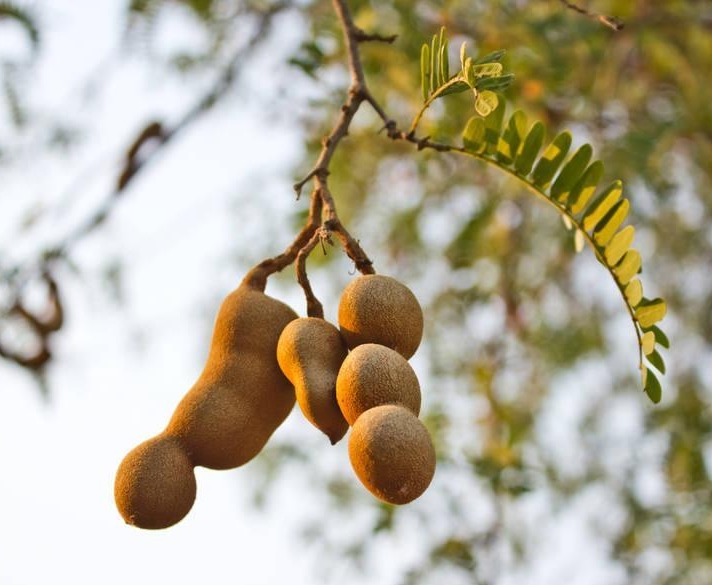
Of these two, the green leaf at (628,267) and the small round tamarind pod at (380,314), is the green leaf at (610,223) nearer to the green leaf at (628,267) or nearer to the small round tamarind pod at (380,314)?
the green leaf at (628,267)

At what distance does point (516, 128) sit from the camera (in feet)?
3.51

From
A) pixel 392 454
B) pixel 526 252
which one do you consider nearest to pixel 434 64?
pixel 392 454

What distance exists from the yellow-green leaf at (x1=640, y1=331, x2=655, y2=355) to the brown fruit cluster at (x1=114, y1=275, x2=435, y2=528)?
238mm

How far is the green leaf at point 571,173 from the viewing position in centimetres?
103

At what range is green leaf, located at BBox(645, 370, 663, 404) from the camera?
901 millimetres

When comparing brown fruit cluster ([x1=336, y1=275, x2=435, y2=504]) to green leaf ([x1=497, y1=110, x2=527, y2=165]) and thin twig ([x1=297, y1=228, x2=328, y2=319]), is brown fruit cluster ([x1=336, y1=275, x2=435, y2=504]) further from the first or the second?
green leaf ([x1=497, y1=110, x2=527, y2=165])

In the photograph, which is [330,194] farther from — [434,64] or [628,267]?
[628,267]

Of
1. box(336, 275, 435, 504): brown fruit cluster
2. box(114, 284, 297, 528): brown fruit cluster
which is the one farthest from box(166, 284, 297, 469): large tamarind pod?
box(336, 275, 435, 504): brown fruit cluster

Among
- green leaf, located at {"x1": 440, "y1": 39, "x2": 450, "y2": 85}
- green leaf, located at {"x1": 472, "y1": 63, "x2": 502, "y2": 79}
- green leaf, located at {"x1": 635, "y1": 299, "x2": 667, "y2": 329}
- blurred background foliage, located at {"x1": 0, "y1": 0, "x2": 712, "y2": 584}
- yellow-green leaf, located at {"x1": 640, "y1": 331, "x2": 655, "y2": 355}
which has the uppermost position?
green leaf, located at {"x1": 472, "y1": 63, "x2": 502, "y2": 79}

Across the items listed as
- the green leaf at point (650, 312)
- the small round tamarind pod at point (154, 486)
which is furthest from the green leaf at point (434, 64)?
the small round tamarind pod at point (154, 486)

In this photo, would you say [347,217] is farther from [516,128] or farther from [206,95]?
[516,128]

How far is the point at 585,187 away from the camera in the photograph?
3.43ft

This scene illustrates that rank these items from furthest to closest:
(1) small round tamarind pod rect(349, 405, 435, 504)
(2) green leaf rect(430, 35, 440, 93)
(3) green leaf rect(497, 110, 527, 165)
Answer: (3) green leaf rect(497, 110, 527, 165), (2) green leaf rect(430, 35, 440, 93), (1) small round tamarind pod rect(349, 405, 435, 504)

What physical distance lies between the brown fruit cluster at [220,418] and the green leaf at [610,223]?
0.36m
